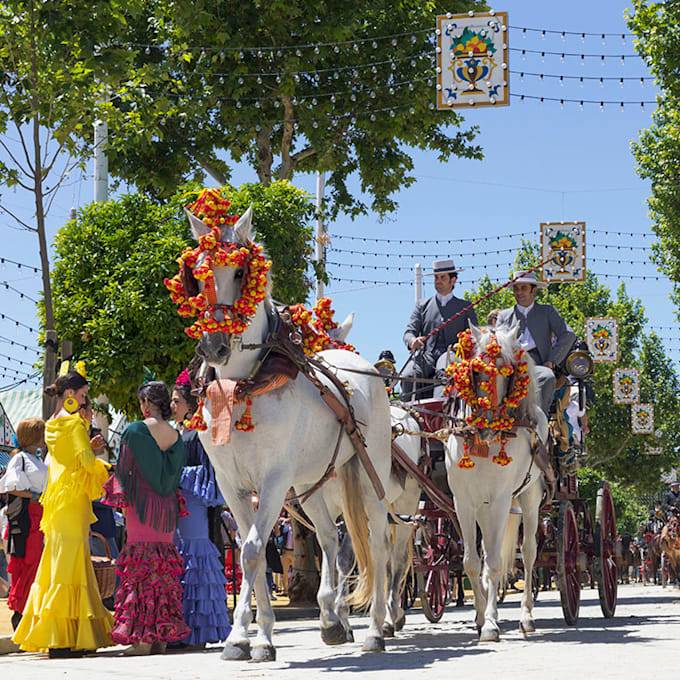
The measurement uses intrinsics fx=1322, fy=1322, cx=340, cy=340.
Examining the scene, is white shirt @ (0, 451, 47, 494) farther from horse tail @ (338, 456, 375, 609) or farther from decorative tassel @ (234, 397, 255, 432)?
decorative tassel @ (234, 397, 255, 432)

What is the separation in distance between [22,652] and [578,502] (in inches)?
245

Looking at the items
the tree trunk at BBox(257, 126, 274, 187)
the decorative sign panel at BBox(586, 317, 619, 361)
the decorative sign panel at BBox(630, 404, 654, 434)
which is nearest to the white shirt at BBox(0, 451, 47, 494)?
the tree trunk at BBox(257, 126, 274, 187)

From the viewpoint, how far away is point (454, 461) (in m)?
11.0

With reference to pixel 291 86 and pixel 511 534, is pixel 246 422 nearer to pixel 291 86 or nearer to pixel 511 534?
pixel 511 534

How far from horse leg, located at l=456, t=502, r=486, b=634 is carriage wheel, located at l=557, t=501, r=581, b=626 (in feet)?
5.57

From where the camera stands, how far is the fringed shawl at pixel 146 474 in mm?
9773

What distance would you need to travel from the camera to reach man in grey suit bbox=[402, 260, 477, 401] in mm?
12656

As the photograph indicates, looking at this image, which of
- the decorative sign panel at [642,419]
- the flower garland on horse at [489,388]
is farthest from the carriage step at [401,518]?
the decorative sign panel at [642,419]

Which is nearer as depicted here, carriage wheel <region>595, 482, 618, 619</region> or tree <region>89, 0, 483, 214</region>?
carriage wheel <region>595, 482, 618, 619</region>

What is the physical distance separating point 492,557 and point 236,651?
2857mm

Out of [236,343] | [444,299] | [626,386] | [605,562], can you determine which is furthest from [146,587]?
[626,386]

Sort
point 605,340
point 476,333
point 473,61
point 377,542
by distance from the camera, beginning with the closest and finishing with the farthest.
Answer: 1. point 377,542
2. point 476,333
3. point 473,61
4. point 605,340

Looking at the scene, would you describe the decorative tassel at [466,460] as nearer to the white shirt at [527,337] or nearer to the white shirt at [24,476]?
the white shirt at [527,337]

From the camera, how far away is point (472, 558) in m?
10.9
